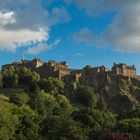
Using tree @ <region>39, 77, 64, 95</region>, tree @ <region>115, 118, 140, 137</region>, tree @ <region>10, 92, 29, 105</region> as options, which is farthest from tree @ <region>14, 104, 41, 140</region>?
tree @ <region>39, 77, 64, 95</region>

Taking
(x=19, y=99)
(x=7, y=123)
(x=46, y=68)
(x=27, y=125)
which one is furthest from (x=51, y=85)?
(x=7, y=123)

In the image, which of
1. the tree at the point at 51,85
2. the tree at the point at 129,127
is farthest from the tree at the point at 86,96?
the tree at the point at 129,127

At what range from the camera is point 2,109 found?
96.8 metres

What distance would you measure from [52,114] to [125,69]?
59899mm

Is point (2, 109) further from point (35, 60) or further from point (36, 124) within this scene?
point (35, 60)

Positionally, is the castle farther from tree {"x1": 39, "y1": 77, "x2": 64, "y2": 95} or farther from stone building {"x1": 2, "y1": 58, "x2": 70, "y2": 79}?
tree {"x1": 39, "y1": 77, "x2": 64, "y2": 95}

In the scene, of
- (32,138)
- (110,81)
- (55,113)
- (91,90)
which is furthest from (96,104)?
(32,138)

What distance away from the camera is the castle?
148 metres

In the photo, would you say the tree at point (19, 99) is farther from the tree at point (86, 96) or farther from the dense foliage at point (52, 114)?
the tree at point (86, 96)

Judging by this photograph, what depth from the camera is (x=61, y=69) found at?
149375 mm

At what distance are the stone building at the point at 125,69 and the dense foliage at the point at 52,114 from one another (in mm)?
21705

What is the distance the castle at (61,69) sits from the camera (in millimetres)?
147500

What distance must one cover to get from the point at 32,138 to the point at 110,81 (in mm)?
60902

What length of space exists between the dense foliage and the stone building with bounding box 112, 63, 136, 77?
855 inches
